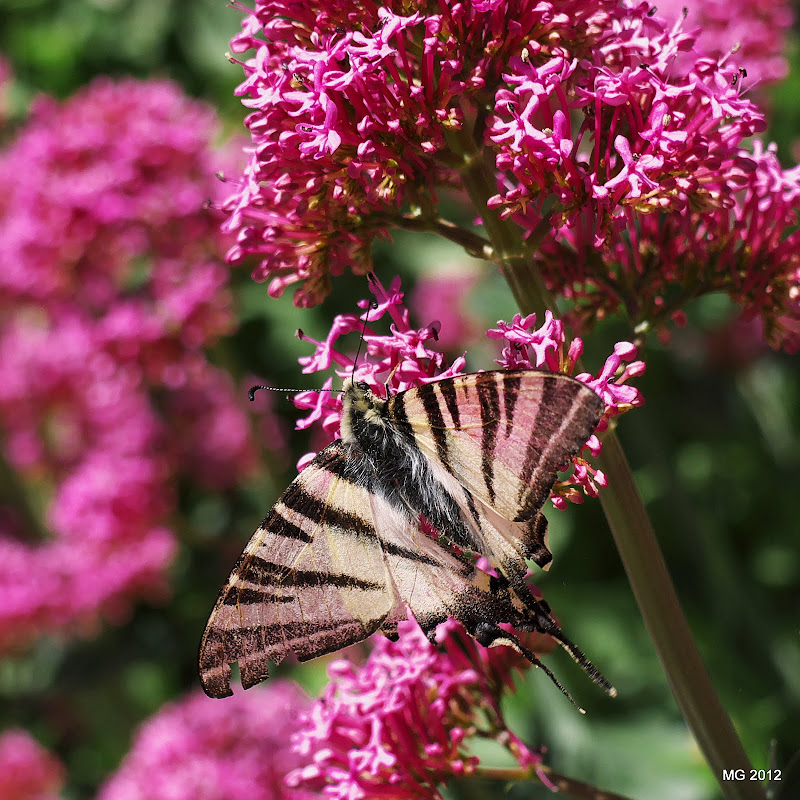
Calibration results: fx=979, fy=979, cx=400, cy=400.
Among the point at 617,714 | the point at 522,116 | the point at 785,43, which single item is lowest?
the point at 617,714

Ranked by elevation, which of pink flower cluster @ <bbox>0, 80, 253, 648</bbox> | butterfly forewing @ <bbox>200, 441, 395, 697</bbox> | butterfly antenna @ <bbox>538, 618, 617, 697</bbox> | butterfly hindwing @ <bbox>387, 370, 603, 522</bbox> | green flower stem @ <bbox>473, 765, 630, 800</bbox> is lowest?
green flower stem @ <bbox>473, 765, 630, 800</bbox>

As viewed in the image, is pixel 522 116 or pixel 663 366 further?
pixel 663 366

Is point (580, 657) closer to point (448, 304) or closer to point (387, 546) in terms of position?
point (387, 546)

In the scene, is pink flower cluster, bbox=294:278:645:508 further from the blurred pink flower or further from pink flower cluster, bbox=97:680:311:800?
the blurred pink flower

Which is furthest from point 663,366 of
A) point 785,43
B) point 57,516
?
point 57,516

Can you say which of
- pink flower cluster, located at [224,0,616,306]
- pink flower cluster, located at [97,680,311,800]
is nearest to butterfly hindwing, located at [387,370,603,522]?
pink flower cluster, located at [224,0,616,306]

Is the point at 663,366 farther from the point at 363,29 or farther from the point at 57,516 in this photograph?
the point at 363,29
